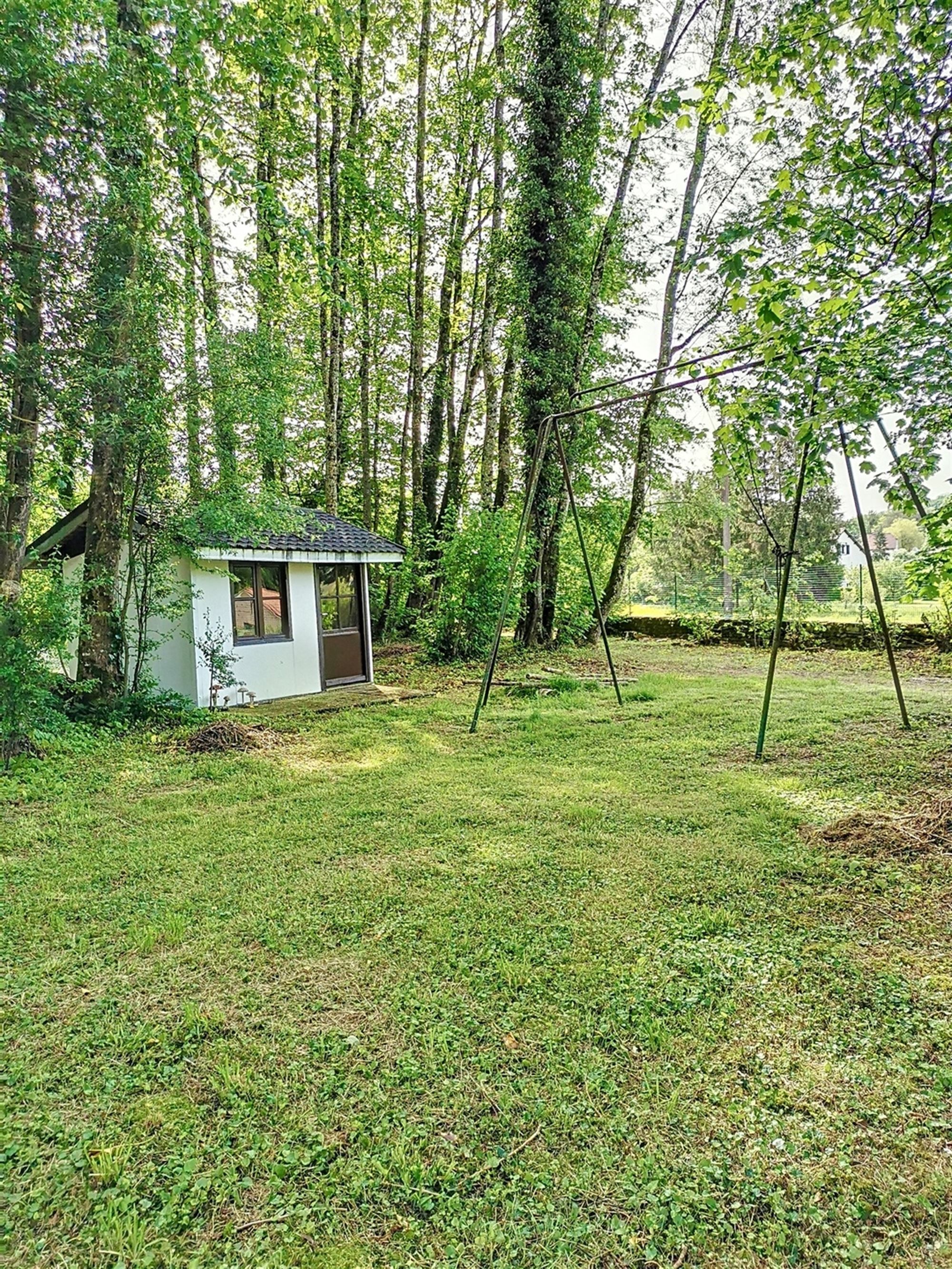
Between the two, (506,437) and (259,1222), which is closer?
(259,1222)

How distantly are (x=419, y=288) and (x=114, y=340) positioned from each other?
8.66 metres

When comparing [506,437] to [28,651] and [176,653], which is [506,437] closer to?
[176,653]

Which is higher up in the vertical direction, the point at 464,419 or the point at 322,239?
the point at 322,239

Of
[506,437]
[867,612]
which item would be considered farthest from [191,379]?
[867,612]

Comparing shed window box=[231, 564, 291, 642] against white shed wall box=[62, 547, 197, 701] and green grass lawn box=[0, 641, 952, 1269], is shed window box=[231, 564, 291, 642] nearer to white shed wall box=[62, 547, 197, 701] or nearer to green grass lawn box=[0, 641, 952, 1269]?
white shed wall box=[62, 547, 197, 701]

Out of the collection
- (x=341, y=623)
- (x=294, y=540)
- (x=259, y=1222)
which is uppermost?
(x=294, y=540)

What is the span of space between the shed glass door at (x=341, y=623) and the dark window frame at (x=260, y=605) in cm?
61

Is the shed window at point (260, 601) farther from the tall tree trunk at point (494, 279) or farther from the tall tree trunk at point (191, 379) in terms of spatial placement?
the tall tree trunk at point (494, 279)

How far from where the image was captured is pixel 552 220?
11.3m

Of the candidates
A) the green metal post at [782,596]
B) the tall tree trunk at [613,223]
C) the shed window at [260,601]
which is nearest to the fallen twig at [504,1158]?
the green metal post at [782,596]

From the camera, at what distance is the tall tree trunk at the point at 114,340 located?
5.47 meters

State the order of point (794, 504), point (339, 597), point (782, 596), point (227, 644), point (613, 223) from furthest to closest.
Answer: point (613, 223)
point (339, 597)
point (227, 644)
point (794, 504)
point (782, 596)

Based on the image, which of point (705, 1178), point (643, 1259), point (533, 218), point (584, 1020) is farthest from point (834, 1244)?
point (533, 218)

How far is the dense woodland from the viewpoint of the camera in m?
3.27
